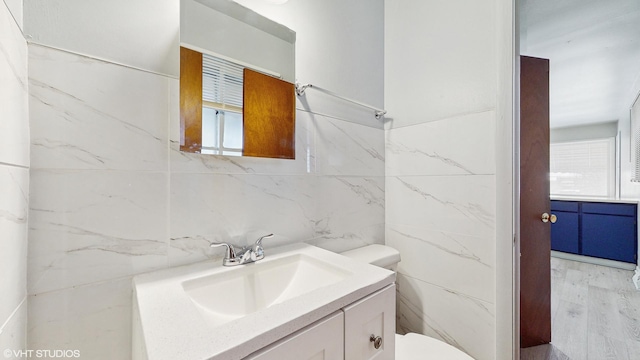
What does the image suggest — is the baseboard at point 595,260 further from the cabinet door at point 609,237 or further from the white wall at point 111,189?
the white wall at point 111,189

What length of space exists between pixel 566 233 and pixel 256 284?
15.1 feet

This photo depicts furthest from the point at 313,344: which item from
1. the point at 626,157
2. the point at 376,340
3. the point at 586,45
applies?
the point at 626,157

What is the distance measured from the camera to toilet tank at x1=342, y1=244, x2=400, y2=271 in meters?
1.25

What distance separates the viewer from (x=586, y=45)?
1.98 metres

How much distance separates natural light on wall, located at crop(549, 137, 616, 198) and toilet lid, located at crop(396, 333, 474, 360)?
16.6 ft

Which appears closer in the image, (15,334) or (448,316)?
(15,334)

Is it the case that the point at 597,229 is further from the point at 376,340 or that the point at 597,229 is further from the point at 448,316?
the point at 376,340

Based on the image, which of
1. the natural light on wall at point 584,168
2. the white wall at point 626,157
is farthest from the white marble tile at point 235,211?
the natural light on wall at point 584,168

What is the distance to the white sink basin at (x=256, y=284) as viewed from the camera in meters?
0.74

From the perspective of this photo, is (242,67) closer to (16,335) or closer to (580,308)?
(16,335)

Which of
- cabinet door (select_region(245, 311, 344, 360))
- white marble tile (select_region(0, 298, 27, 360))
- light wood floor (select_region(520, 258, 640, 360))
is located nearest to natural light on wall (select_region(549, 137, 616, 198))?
light wood floor (select_region(520, 258, 640, 360))

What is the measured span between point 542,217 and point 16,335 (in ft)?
7.48

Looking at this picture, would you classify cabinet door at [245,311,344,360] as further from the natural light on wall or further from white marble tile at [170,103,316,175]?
the natural light on wall

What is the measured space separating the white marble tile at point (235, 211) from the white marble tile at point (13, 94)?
34 cm
